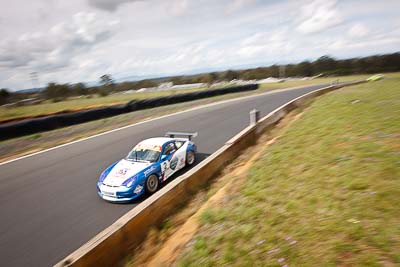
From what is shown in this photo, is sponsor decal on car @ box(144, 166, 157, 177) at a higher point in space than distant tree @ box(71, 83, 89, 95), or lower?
lower

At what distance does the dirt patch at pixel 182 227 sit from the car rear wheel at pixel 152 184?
1.39 metres

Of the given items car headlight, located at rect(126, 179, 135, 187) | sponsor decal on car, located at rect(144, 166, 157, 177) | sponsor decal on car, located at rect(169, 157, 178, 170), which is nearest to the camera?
car headlight, located at rect(126, 179, 135, 187)

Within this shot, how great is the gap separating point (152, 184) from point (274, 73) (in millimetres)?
103256

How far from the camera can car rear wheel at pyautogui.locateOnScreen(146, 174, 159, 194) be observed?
6.68 metres

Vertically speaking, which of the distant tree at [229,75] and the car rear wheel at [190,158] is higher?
the distant tree at [229,75]

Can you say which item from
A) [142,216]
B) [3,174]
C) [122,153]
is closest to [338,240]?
[142,216]

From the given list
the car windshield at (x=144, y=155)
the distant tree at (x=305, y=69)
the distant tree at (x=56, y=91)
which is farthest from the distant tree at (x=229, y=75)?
the car windshield at (x=144, y=155)

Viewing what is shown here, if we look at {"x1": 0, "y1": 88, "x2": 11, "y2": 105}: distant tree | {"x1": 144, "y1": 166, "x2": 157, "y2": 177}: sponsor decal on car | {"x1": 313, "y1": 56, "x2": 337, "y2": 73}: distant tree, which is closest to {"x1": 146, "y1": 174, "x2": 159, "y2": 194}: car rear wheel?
{"x1": 144, "y1": 166, "x2": 157, "y2": 177}: sponsor decal on car

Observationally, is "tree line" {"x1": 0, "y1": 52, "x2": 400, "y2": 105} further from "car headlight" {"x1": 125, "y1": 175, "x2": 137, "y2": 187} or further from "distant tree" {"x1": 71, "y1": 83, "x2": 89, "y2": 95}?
"car headlight" {"x1": 125, "y1": 175, "x2": 137, "y2": 187}

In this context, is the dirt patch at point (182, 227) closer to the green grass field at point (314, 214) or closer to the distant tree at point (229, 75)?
the green grass field at point (314, 214)

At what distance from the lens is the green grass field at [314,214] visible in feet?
10.0

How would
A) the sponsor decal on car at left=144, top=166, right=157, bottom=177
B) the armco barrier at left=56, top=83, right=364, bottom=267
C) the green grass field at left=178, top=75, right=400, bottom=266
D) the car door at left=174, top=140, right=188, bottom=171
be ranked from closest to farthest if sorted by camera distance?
1. the green grass field at left=178, top=75, right=400, bottom=266
2. the armco barrier at left=56, top=83, right=364, bottom=267
3. the sponsor decal on car at left=144, top=166, right=157, bottom=177
4. the car door at left=174, top=140, right=188, bottom=171

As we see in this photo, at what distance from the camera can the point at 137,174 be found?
6.52 metres

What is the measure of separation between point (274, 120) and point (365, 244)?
10.6 m
